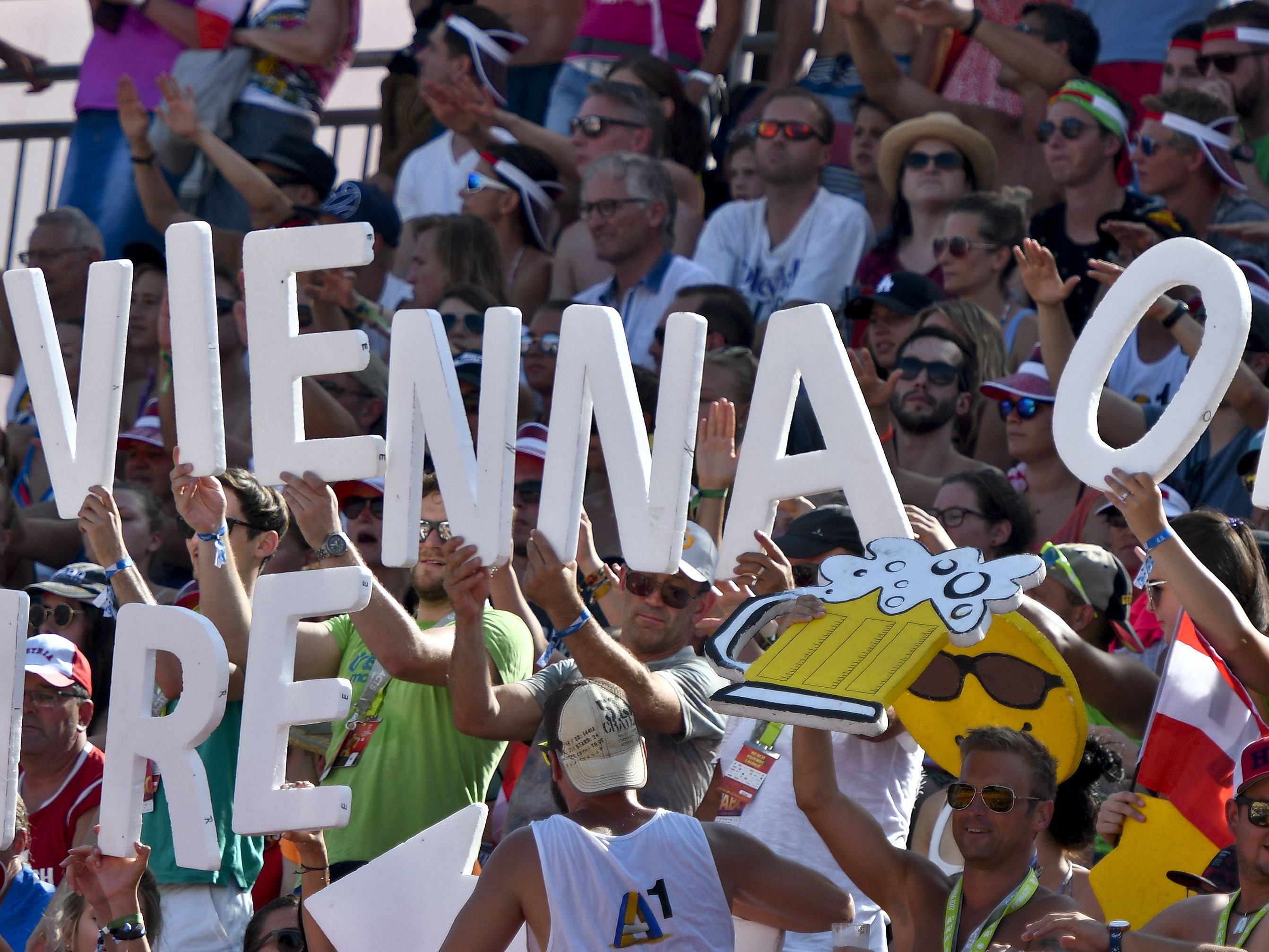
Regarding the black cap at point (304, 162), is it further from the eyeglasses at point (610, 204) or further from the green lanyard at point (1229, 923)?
the green lanyard at point (1229, 923)

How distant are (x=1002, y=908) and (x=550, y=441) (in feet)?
5.22

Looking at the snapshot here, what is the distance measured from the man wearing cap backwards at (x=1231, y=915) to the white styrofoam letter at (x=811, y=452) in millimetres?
952

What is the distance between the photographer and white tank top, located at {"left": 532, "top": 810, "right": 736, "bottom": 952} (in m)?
3.72

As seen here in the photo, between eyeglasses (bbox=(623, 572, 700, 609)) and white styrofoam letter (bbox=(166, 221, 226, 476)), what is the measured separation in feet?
3.54

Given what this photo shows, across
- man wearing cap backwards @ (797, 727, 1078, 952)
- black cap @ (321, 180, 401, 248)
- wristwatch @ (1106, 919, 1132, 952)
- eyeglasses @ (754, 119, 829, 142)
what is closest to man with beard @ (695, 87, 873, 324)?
eyeglasses @ (754, 119, 829, 142)

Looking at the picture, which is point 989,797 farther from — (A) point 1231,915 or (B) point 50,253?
(B) point 50,253

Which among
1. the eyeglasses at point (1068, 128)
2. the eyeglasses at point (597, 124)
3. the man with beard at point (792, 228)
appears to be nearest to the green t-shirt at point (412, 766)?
the man with beard at point (792, 228)

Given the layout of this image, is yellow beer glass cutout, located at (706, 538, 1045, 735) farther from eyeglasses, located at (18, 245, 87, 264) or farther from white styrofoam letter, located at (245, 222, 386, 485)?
eyeglasses, located at (18, 245, 87, 264)

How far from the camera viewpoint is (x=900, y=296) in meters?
6.75

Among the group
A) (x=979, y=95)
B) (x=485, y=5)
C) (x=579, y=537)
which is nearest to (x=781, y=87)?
(x=979, y=95)

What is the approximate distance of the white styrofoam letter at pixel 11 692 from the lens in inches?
193

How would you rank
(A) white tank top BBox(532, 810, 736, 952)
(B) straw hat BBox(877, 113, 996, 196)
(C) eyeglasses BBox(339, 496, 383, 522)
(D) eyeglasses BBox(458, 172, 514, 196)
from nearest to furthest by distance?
(A) white tank top BBox(532, 810, 736, 952), (C) eyeglasses BBox(339, 496, 383, 522), (B) straw hat BBox(877, 113, 996, 196), (D) eyeglasses BBox(458, 172, 514, 196)

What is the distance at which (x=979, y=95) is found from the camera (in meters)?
8.00

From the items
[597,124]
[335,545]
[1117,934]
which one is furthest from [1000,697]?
[597,124]
